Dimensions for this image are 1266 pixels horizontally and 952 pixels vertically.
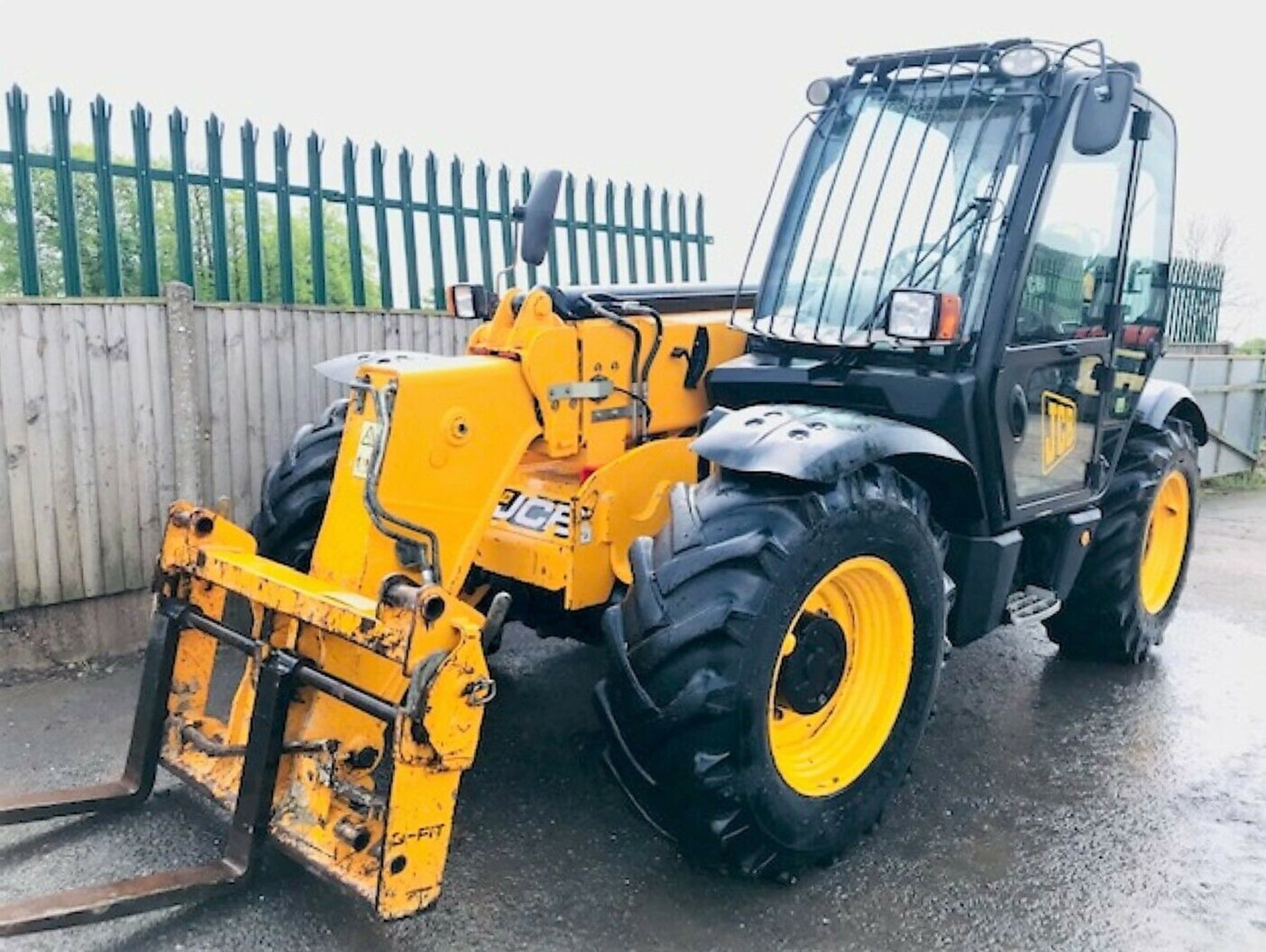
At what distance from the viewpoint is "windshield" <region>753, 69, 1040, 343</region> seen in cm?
377

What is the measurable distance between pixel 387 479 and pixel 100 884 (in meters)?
1.33

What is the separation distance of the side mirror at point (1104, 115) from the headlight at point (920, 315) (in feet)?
2.09

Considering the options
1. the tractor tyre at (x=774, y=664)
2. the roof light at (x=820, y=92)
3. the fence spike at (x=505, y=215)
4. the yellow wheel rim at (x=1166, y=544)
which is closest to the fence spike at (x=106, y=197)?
the fence spike at (x=505, y=215)

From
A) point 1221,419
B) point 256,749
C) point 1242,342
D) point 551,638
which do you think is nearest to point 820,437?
point 256,749

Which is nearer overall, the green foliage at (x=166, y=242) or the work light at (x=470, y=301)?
the work light at (x=470, y=301)

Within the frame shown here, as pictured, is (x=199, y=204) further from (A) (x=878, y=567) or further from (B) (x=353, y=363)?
(A) (x=878, y=567)

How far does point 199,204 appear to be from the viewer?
5.18m

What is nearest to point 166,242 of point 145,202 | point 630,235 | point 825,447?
point 145,202

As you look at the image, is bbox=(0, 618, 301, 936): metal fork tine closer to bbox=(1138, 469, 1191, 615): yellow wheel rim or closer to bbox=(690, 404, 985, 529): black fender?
bbox=(690, 404, 985, 529): black fender

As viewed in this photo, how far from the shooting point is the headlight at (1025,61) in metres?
3.56

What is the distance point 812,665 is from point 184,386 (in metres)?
3.30

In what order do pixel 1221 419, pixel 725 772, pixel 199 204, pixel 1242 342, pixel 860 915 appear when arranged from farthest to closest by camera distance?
pixel 1242 342, pixel 1221 419, pixel 199 204, pixel 860 915, pixel 725 772

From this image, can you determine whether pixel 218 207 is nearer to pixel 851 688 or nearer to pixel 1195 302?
pixel 851 688

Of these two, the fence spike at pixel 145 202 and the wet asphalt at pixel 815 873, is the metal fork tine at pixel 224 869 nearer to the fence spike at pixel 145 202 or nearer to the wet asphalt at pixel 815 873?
the wet asphalt at pixel 815 873
